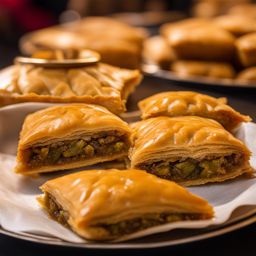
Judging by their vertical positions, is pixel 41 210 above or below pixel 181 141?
below

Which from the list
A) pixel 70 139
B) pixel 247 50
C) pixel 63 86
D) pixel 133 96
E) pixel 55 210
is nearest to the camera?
pixel 55 210

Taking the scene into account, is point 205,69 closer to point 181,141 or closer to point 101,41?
point 101,41

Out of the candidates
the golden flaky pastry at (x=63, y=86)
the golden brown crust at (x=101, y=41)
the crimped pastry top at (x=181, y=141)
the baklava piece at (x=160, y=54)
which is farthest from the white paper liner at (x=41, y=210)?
the baklava piece at (x=160, y=54)

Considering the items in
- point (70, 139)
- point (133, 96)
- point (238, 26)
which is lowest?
point (133, 96)

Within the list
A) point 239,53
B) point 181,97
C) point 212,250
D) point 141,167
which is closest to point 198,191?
point 141,167

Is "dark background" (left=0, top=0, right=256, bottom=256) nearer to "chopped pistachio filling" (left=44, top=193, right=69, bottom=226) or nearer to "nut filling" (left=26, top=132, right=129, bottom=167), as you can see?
"chopped pistachio filling" (left=44, top=193, right=69, bottom=226)

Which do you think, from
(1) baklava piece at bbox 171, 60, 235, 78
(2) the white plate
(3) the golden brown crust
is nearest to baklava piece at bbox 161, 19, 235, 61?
(1) baklava piece at bbox 171, 60, 235, 78

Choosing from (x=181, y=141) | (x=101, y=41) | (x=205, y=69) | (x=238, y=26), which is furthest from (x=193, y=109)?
(x=238, y=26)
